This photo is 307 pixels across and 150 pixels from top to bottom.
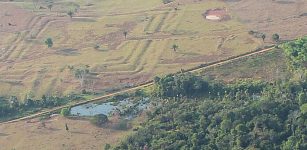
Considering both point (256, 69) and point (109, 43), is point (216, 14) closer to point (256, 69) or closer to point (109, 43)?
point (109, 43)

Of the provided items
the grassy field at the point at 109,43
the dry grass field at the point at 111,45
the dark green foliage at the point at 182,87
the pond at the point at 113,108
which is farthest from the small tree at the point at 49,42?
the dark green foliage at the point at 182,87

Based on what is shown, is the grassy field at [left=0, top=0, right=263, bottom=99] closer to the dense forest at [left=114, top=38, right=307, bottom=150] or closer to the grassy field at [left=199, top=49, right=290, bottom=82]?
the grassy field at [left=199, top=49, right=290, bottom=82]

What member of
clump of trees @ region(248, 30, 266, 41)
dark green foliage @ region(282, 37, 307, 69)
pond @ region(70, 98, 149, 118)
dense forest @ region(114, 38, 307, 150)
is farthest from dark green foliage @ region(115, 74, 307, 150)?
clump of trees @ region(248, 30, 266, 41)

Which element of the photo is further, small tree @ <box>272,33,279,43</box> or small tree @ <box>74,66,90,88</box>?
small tree @ <box>272,33,279,43</box>

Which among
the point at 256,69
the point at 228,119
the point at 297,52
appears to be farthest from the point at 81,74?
the point at 297,52

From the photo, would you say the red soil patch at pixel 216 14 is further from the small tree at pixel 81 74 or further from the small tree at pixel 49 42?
the small tree at pixel 49 42

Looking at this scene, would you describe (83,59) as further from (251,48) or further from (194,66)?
(251,48)
